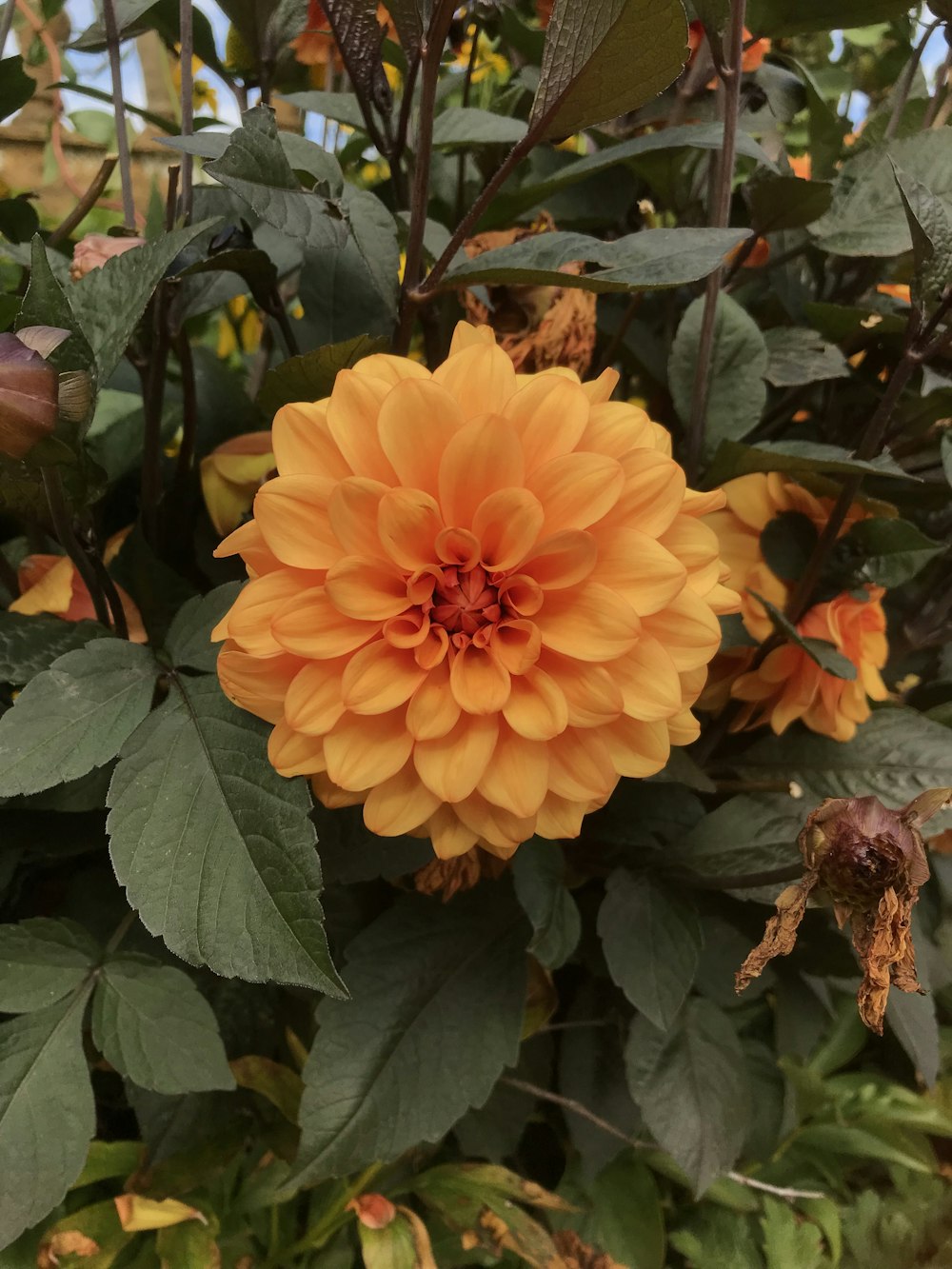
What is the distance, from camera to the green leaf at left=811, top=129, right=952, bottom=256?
0.42 meters

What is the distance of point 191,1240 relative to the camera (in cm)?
41

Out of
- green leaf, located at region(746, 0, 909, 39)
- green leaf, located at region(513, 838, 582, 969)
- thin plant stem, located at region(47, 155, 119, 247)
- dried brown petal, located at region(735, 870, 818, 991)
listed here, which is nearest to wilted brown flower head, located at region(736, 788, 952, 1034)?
dried brown petal, located at region(735, 870, 818, 991)

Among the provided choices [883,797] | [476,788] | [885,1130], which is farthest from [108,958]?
[885,1130]

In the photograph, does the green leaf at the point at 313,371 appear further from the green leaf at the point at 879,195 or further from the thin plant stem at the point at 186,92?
the green leaf at the point at 879,195

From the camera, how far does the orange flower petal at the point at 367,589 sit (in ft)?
0.88

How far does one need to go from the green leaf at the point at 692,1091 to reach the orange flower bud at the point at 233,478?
338mm

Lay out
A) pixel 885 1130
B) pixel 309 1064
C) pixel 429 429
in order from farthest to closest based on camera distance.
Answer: pixel 885 1130 < pixel 309 1064 < pixel 429 429

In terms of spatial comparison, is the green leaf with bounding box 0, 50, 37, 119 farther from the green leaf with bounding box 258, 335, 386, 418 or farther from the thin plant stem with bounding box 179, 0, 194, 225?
the green leaf with bounding box 258, 335, 386, 418

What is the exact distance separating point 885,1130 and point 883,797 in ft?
0.97

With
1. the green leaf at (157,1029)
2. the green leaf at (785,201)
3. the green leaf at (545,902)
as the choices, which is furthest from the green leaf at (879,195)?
the green leaf at (157,1029)

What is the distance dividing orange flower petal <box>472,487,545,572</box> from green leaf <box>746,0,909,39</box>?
10.8 inches

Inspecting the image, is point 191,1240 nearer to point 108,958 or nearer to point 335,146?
point 108,958

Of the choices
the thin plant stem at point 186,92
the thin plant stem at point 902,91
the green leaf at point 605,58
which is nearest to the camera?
the green leaf at point 605,58

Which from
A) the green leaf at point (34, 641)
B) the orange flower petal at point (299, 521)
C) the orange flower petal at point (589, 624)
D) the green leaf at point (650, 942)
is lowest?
the green leaf at point (650, 942)
